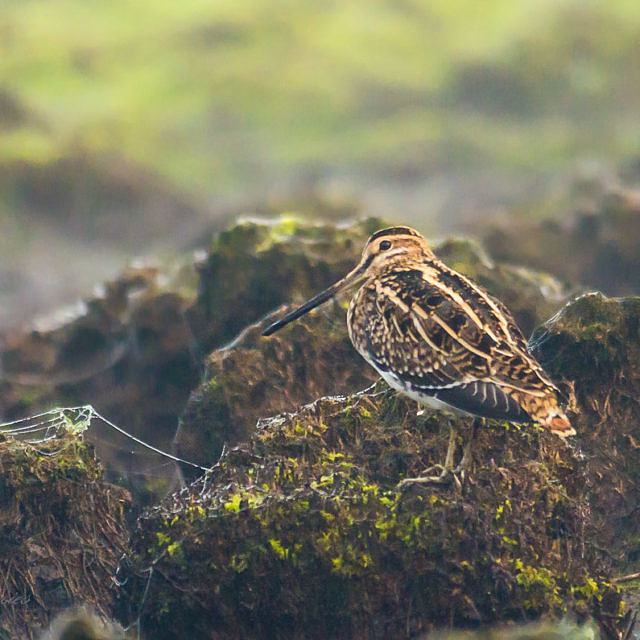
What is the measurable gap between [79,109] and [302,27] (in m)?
5.73

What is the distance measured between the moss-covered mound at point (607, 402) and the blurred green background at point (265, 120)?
1005 centimetres

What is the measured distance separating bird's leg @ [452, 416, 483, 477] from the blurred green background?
37.0 feet

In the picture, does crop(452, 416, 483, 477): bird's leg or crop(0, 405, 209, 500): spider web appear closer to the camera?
crop(452, 416, 483, 477): bird's leg

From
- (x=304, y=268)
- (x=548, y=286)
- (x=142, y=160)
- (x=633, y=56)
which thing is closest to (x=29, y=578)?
(x=304, y=268)

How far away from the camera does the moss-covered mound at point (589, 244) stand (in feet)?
46.6

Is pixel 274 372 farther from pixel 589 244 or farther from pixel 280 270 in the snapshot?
pixel 589 244

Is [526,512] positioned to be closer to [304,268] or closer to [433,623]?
[433,623]

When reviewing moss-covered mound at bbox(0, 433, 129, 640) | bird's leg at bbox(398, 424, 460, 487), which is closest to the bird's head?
bird's leg at bbox(398, 424, 460, 487)

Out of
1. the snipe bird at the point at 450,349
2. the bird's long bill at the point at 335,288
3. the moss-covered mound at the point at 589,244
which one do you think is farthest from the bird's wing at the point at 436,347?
the moss-covered mound at the point at 589,244

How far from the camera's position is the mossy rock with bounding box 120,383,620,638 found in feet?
19.8

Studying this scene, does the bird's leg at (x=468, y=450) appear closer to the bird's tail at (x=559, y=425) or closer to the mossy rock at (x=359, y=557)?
the mossy rock at (x=359, y=557)

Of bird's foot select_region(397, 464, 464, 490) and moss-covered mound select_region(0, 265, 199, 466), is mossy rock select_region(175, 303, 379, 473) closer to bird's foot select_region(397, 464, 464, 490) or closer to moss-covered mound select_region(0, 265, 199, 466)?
moss-covered mound select_region(0, 265, 199, 466)

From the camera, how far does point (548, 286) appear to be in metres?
11.5

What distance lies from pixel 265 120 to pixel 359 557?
66.8 feet
